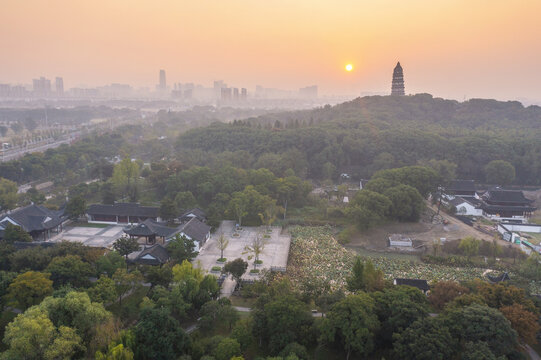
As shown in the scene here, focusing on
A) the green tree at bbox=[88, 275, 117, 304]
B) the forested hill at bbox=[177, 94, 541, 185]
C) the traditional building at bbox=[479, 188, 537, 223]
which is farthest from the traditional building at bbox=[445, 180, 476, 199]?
the green tree at bbox=[88, 275, 117, 304]

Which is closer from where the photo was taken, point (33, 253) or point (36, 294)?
point (36, 294)

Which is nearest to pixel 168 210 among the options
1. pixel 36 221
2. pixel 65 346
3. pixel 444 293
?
pixel 36 221

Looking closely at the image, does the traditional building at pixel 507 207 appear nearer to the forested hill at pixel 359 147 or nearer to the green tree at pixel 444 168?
the green tree at pixel 444 168

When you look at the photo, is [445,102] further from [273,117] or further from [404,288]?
[404,288]

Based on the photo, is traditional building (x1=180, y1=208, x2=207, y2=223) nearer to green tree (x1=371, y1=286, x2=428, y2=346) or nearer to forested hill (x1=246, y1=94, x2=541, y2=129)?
green tree (x1=371, y1=286, x2=428, y2=346)

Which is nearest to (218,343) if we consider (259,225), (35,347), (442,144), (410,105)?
(35,347)
